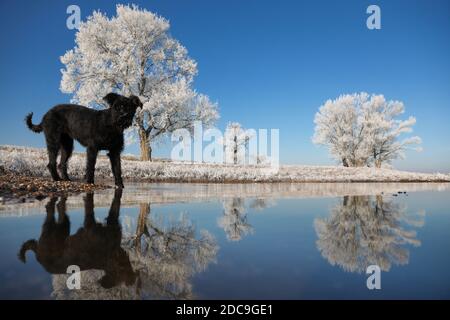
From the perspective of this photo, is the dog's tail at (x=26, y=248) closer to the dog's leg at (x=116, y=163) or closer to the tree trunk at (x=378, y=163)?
the dog's leg at (x=116, y=163)

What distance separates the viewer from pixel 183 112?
2691 cm

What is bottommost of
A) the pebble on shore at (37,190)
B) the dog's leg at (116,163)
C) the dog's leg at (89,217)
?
the dog's leg at (89,217)

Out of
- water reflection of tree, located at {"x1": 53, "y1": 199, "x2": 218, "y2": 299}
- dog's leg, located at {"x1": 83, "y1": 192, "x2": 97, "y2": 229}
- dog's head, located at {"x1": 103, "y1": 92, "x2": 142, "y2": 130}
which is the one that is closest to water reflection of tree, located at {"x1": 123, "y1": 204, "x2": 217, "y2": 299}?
water reflection of tree, located at {"x1": 53, "y1": 199, "x2": 218, "y2": 299}

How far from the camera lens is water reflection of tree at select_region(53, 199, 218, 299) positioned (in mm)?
1829

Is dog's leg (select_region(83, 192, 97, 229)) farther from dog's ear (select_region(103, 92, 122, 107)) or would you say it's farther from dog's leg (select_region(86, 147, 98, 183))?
dog's leg (select_region(86, 147, 98, 183))

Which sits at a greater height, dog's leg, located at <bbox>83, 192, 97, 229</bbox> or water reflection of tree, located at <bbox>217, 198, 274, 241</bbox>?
dog's leg, located at <bbox>83, 192, 97, 229</bbox>

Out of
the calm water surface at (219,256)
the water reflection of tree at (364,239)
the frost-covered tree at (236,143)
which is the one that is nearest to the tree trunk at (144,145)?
the calm water surface at (219,256)

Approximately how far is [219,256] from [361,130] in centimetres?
4344

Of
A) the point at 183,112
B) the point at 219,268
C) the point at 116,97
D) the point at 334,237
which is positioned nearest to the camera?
the point at 219,268

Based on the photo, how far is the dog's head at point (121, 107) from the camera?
841cm

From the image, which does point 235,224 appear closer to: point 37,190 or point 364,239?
point 364,239
